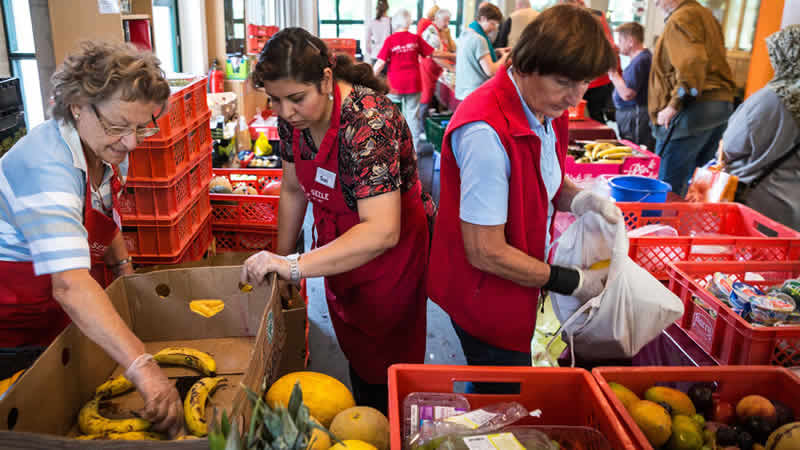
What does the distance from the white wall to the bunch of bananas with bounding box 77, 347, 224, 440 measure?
16.0 ft

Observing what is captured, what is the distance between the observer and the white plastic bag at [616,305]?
1.66 m

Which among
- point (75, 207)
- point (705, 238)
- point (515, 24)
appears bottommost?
point (705, 238)

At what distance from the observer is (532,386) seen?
4.42 ft

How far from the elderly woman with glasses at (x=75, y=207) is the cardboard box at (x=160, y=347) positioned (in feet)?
0.41

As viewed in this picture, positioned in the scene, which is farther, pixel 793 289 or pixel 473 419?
pixel 793 289

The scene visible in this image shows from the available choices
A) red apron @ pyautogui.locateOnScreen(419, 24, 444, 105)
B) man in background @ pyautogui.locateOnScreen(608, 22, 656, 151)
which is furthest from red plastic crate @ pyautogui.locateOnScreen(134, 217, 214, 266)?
red apron @ pyautogui.locateOnScreen(419, 24, 444, 105)

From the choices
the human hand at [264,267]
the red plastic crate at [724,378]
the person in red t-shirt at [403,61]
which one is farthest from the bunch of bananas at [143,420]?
the person in red t-shirt at [403,61]

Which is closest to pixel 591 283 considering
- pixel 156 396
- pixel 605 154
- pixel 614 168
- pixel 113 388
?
pixel 156 396

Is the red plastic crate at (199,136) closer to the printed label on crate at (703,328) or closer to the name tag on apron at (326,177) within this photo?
the name tag on apron at (326,177)

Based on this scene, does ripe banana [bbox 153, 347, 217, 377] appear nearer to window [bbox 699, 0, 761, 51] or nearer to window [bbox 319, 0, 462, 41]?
window [bbox 699, 0, 761, 51]

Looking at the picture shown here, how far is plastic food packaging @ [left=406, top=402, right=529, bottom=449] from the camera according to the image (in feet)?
3.87

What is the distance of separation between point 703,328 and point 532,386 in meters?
0.87

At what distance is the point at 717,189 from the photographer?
9.98ft

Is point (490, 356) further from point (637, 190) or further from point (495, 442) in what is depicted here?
point (637, 190)
